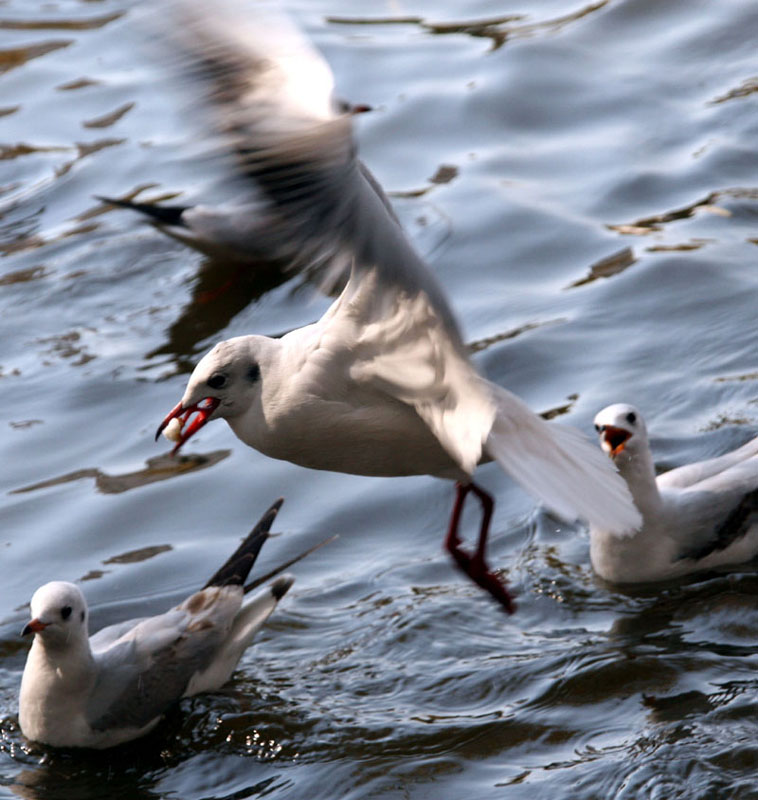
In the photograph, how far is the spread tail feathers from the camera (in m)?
5.04

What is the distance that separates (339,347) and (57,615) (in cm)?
155

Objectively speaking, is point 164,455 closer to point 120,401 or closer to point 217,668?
point 120,401

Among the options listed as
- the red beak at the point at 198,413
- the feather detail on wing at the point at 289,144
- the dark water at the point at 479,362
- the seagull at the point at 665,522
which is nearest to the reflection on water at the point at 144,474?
the dark water at the point at 479,362

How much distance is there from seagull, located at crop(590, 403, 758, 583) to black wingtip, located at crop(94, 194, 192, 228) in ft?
13.0

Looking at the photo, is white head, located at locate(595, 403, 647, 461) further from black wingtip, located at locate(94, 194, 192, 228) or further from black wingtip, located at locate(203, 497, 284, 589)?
black wingtip, located at locate(94, 194, 192, 228)

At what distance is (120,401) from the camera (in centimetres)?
852

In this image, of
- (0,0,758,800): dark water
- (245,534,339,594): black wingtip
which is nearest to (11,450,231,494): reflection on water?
(0,0,758,800): dark water

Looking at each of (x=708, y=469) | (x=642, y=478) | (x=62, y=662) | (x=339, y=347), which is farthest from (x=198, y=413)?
(x=708, y=469)

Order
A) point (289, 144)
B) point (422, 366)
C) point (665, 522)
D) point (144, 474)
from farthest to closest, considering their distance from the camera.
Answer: point (144, 474) → point (665, 522) → point (422, 366) → point (289, 144)

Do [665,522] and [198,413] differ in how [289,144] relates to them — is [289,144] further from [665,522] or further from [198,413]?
[665,522]

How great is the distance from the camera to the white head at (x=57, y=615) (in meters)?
5.84

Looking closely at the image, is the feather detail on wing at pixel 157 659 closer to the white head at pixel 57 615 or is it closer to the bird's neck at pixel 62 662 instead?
the bird's neck at pixel 62 662

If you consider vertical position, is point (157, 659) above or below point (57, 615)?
below

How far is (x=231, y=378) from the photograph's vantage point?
555 centimetres
